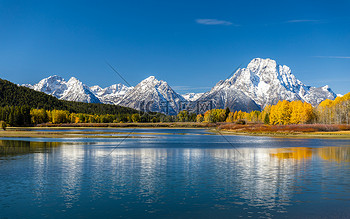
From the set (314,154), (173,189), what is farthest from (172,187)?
(314,154)

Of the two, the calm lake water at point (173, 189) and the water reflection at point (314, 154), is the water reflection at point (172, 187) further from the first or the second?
the water reflection at point (314, 154)

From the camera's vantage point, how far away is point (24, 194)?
22.7 m

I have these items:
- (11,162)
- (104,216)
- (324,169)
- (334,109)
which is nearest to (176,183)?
(104,216)

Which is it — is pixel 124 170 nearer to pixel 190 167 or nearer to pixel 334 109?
pixel 190 167

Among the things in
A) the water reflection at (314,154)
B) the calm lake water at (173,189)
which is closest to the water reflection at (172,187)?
the calm lake water at (173,189)

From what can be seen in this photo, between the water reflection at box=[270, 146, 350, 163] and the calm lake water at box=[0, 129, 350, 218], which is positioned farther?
the water reflection at box=[270, 146, 350, 163]

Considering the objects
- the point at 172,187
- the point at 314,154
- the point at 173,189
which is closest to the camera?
the point at 173,189

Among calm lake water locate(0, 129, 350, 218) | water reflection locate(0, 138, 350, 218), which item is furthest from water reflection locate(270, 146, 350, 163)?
calm lake water locate(0, 129, 350, 218)

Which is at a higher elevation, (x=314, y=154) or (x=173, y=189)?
(x=173, y=189)

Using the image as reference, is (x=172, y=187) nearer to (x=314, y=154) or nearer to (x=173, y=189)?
(x=173, y=189)

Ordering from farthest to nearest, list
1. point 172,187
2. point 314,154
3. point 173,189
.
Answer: point 314,154 → point 172,187 → point 173,189

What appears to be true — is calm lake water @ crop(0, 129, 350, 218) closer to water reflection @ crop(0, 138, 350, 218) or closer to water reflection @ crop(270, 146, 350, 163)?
water reflection @ crop(0, 138, 350, 218)

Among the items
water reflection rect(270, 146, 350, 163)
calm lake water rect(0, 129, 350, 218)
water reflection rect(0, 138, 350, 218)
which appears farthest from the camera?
water reflection rect(270, 146, 350, 163)

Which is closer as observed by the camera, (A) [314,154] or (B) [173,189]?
(B) [173,189]
